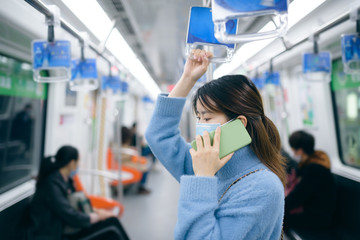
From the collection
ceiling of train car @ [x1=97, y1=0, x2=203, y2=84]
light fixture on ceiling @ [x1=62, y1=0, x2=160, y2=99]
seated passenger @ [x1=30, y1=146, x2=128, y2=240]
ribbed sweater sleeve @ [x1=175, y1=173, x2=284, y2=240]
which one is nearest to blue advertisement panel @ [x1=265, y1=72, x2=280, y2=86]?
ceiling of train car @ [x1=97, y1=0, x2=203, y2=84]

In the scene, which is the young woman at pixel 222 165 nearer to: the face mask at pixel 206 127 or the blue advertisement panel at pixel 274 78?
the face mask at pixel 206 127

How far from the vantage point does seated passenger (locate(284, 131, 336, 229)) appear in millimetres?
2475

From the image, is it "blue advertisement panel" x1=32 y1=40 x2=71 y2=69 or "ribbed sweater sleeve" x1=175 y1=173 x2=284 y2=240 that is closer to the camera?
"ribbed sweater sleeve" x1=175 y1=173 x2=284 y2=240

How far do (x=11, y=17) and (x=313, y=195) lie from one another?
336 cm

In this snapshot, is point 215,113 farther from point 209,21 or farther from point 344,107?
point 344,107

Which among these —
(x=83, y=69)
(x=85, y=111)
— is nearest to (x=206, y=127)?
(x=83, y=69)

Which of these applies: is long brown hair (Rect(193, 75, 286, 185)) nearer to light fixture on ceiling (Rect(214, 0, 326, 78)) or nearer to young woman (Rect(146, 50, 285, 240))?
young woman (Rect(146, 50, 285, 240))

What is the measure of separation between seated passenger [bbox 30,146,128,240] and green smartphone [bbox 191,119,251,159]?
5.86 feet

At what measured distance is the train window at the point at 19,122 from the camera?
236 centimetres

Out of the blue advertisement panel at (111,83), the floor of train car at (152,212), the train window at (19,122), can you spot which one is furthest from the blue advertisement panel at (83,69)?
the floor of train car at (152,212)

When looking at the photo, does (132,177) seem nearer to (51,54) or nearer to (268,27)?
(51,54)

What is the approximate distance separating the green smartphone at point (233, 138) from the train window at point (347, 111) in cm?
283

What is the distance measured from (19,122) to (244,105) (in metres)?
2.61

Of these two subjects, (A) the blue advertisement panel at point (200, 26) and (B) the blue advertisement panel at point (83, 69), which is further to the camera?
(B) the blue advertisement panel at point (83, 69)
